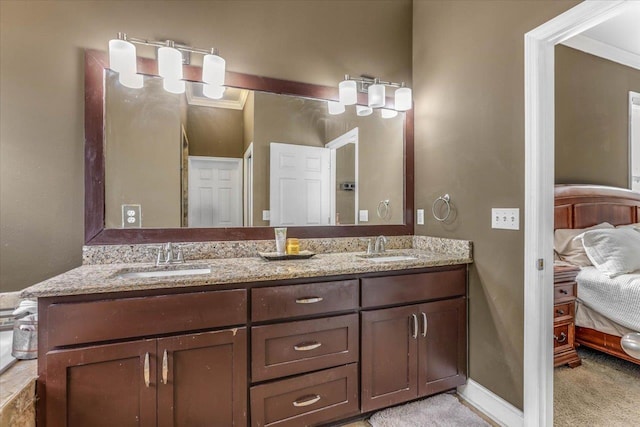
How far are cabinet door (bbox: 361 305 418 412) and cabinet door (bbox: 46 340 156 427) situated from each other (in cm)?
99

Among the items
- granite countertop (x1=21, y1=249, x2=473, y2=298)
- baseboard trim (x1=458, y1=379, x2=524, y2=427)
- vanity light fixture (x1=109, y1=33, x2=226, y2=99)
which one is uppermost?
vanity light fixture (x1=109, y1=33, x2=226, y2=99)

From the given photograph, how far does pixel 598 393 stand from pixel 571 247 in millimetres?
1163

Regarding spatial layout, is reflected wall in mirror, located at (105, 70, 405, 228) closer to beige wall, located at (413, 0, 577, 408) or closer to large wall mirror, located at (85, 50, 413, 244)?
large wall mirror, located at (85, 50, 413, 244)

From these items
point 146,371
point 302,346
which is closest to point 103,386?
point 146,371

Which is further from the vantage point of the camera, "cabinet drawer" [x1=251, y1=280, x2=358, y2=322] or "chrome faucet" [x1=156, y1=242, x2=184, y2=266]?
"chrome faucet" [x1=156, y1=242, x2=184, y2=266]

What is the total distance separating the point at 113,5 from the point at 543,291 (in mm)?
2745

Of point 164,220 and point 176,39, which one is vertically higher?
point 176,39

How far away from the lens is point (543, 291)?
1.59m

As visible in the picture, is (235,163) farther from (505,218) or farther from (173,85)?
(505,218)

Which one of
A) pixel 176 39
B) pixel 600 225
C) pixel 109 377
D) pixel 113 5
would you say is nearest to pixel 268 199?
pixel 176 39

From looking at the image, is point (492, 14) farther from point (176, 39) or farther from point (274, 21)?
point (176, 39)

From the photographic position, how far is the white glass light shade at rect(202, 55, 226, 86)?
186 centimetres

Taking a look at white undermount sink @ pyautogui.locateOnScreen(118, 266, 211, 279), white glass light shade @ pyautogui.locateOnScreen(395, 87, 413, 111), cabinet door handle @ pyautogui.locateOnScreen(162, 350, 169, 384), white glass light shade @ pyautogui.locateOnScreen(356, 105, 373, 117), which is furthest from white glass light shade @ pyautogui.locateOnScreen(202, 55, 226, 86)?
cabinet door handle @ pyautogui.locateOnScreen(162, 350, 169, 384)

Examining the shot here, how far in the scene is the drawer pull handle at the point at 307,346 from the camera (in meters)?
1.53
